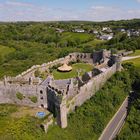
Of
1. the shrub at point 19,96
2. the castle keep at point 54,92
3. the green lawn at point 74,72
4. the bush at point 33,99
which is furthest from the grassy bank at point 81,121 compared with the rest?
the green lawn at point 74,72

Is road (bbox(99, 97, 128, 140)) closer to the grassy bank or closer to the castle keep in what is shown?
the grassy bank

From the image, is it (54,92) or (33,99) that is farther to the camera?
(33,99)

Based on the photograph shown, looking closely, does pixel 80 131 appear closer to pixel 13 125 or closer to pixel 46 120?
pixel 46 120

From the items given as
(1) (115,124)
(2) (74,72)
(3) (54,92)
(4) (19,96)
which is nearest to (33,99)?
(4) (19,96)

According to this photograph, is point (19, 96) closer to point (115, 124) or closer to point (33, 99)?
point (33, 99)

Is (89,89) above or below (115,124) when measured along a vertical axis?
above

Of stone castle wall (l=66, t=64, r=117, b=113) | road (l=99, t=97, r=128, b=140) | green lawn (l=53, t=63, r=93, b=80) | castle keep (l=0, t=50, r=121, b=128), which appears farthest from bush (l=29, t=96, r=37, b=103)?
green lawn (l=53, t=63, r=93, b=80)

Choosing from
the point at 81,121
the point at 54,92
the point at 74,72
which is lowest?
the point at 81,121

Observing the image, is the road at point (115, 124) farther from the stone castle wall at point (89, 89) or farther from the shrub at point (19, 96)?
the shrub at point (19, 96)

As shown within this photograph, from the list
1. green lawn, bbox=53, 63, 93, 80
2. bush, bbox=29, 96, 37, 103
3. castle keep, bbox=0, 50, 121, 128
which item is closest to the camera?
castle keep, bbox=0, 50, 121, 128

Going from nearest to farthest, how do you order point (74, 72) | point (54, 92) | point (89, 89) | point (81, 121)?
point (54, 92)
point (81, 121)
point (89, 89)
point (74, 72)
